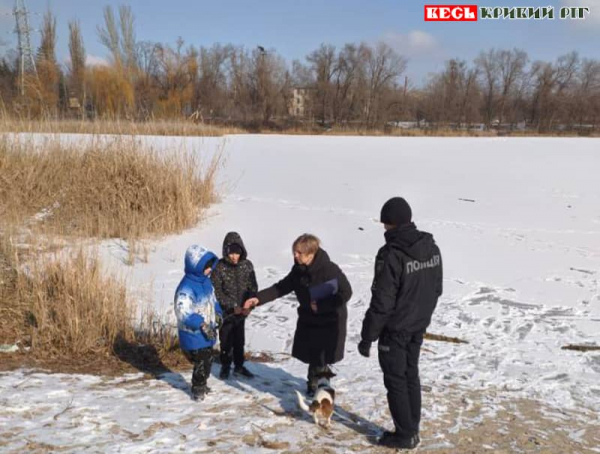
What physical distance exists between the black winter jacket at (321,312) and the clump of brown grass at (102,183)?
225 inches

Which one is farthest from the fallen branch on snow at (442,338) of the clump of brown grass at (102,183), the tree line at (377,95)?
the tree line at (377,95)

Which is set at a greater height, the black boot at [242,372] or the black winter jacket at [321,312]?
the black winter jacket at [321,312]

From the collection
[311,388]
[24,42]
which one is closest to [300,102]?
[24,42]

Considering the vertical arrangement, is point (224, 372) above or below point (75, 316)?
below

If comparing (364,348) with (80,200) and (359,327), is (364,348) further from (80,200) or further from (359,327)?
(80,200)

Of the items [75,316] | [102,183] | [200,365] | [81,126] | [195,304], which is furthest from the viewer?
[81,126]

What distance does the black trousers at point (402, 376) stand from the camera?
2.77 m

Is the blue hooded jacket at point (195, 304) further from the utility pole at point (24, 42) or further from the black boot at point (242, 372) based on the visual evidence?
the utility pole at point (24, 42)

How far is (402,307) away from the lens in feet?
8.91

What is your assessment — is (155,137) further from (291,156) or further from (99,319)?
(291,156)

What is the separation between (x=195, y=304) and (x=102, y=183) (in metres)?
6.68

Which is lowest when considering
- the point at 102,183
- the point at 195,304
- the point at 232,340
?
the point at 232,340

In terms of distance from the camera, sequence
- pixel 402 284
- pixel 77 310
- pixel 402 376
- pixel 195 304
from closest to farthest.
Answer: pixel 402 284
pixel 402 376
pixel 195 304
pixel 77 310

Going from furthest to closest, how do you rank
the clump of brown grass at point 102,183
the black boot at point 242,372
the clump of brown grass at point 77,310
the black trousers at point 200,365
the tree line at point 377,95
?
the tree line at point 377,95 < the clump of brown grass at point 102,183 < the clump of brown grass at point 77,310 < the black boot at point 242,372 < the black trousers at point 200,365
